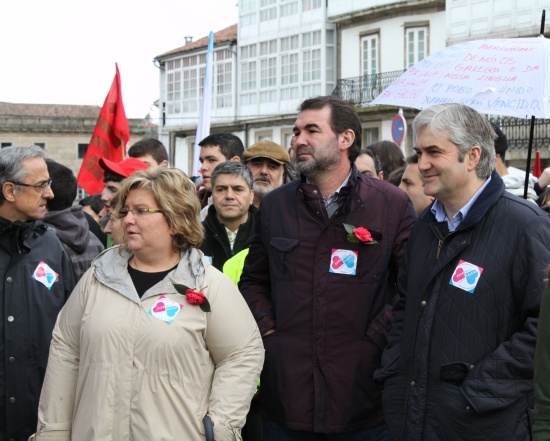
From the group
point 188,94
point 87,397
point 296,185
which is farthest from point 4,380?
point 188,94

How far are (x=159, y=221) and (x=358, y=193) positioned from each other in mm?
1001

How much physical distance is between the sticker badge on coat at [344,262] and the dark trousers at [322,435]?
0.77m

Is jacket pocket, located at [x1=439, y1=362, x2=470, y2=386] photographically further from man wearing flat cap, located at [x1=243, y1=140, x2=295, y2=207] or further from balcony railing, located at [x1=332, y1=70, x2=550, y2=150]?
balcony railing, located at [x1=332, y1=70, x2=550, y2=150]

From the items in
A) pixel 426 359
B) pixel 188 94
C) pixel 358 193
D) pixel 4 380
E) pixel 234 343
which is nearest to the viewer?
pixel 426 359

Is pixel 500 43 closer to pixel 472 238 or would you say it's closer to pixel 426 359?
pixel 472 238

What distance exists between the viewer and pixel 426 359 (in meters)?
3.61

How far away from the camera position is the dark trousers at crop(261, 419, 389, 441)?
160 inches

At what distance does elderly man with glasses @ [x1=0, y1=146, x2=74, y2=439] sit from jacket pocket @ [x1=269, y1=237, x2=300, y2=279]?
1.50m

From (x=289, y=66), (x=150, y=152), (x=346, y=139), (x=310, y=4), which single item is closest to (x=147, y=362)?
(x=346, y=139)

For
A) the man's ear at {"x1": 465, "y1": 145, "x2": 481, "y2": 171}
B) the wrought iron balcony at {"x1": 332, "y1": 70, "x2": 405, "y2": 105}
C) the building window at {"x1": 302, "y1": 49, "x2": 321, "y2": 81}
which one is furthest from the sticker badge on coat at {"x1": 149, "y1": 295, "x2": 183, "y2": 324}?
the building window at {"x1": 302, "y1": 49, "x2": 321, "y2": 81}

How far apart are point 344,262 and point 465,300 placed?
0.73 m

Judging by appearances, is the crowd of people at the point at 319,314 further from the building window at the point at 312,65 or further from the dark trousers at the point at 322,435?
the building window at the point at 312,65

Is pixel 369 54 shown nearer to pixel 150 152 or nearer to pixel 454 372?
pixel 150 152

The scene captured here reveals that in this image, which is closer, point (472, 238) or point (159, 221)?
point (472, 238)
